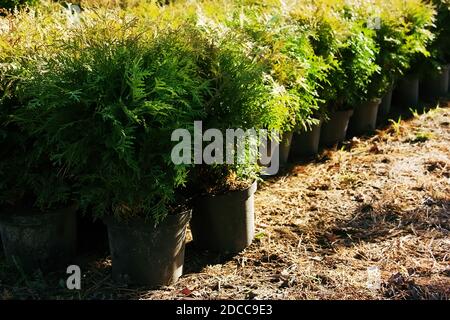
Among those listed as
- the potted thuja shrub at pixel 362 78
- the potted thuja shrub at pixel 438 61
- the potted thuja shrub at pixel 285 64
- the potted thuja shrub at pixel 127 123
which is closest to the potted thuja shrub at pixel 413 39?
the potted thuja shrub at pixel 438 61

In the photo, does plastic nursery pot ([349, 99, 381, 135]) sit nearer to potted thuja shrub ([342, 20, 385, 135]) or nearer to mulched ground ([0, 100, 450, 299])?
potted thuja shrub ([342, 20, 385, 135])

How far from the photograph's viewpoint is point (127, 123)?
3.49 meters

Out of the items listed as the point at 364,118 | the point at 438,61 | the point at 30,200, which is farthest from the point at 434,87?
the point at 30,200

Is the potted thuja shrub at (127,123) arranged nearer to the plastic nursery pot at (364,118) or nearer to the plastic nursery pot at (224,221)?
the plastic nursery pot at (224,221)

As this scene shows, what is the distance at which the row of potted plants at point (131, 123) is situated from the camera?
3547 mm

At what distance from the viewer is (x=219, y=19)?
4.97 metres

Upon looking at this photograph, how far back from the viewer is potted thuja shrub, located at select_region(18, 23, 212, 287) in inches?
137

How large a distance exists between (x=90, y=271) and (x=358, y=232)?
1996 millimetres

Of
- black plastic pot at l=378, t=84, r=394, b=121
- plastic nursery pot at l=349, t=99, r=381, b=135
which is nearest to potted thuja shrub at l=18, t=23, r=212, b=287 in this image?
plastic nursery pot at l=349, t=99, r=381, b=135

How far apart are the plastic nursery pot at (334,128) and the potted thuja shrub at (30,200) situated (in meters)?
3.32

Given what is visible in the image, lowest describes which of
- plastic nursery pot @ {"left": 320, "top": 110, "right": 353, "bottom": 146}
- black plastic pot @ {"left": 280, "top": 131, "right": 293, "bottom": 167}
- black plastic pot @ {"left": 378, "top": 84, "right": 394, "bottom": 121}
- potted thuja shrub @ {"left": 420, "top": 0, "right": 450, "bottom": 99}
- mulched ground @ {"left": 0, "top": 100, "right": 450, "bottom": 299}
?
mulched ground @ {"left": 0, "top": 100, "right": 450, "bottom": 299}

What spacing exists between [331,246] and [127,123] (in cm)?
187

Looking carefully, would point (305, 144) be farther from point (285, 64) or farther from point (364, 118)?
point (285, 64)

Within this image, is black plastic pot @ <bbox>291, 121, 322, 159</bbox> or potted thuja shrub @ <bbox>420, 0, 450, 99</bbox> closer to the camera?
black plastic pot @ <bbox>291, 121, 322, 159</bbox>
